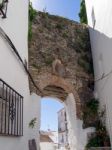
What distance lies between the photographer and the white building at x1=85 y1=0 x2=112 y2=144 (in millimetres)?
8750

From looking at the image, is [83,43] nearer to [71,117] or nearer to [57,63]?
[57,63]

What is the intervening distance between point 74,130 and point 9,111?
5.41m

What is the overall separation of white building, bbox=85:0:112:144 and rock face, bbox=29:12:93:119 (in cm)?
46

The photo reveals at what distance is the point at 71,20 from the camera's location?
10.8m

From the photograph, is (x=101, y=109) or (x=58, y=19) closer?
(x=101, y=109)

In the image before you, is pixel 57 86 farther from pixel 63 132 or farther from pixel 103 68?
pixel 63 132

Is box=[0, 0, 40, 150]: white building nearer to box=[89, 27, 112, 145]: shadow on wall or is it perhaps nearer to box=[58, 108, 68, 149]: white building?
box=[89, 27, 112, 145]: shadow on wall

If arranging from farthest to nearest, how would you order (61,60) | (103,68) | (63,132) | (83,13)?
(63,132) → (83,13) → (61,60) → (103,68)

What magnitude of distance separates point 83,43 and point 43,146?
5128 mm

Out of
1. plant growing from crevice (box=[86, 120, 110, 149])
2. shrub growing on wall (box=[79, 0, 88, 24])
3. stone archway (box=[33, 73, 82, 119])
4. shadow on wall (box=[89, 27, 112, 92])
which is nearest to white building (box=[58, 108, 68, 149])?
stone archway (box=[33, 73, 82, 119])

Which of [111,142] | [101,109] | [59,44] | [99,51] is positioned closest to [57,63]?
[59,44]

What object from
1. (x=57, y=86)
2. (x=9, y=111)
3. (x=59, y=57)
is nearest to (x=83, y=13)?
(x=59, y=57)

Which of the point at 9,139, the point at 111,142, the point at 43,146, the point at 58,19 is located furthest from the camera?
the point at 43,146

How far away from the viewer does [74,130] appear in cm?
943
